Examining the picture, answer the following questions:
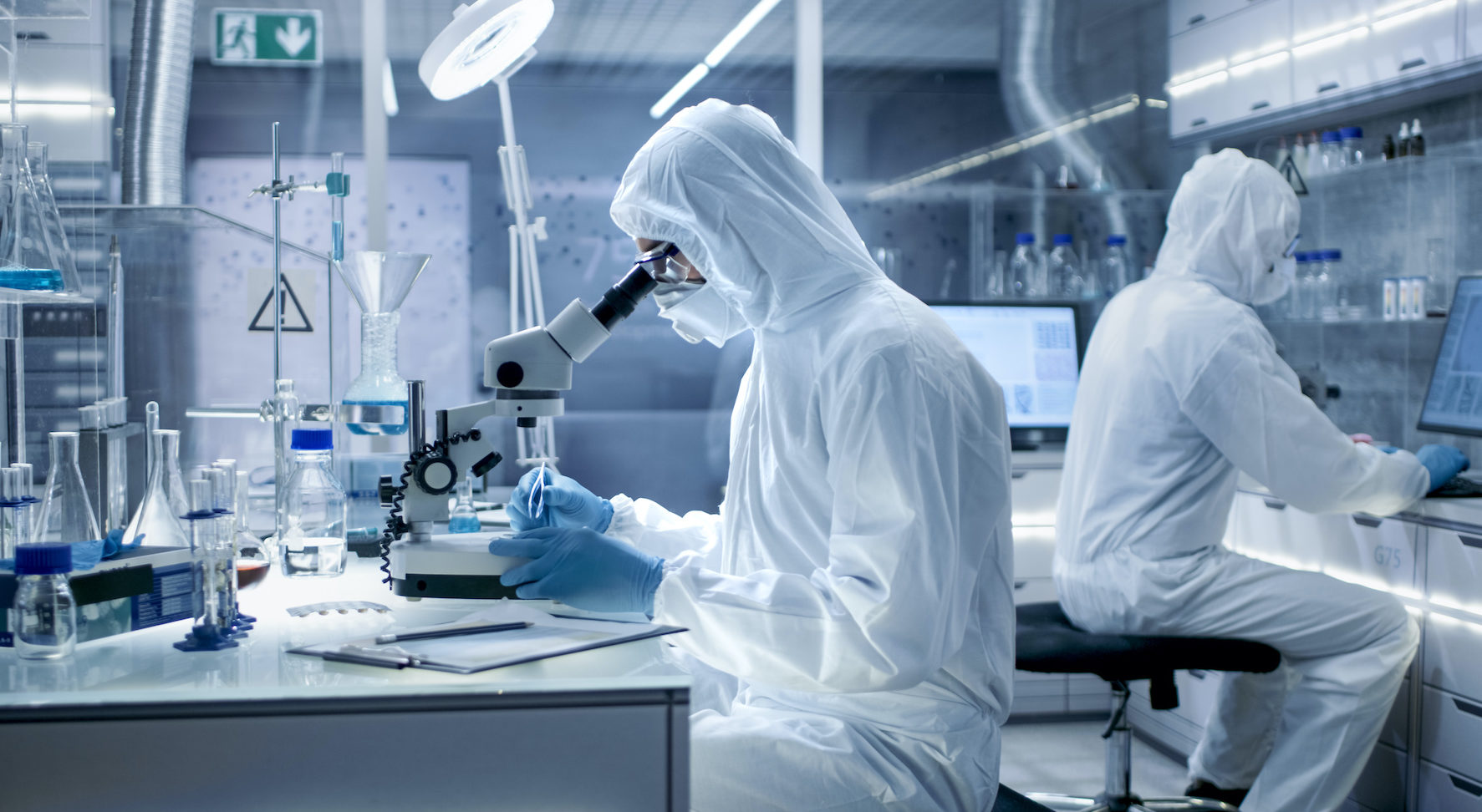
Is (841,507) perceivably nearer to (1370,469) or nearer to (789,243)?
(789,243)

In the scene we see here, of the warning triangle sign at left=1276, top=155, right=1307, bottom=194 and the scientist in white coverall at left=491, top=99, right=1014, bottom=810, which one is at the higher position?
the warning triangle sign at left=1276, top=155, right=1307, bottom=194

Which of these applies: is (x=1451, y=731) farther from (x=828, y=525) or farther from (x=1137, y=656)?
(x=828, y=525)

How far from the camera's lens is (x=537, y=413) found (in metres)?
1.30

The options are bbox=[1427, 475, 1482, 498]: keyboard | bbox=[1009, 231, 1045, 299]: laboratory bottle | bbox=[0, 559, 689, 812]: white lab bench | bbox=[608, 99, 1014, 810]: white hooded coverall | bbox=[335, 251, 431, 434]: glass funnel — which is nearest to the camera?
bbox=[0, 559, 689, 812]: white lab bench

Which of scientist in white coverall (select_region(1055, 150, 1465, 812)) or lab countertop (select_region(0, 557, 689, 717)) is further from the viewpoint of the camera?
scientist in white coverall (select_region(1055, 150, 1465, 812))

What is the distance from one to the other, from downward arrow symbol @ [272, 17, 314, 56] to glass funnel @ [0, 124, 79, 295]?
6.02 ft

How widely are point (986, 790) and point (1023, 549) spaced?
191cm

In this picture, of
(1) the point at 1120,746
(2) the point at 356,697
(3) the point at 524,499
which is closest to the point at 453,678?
(2) the point at 356,697

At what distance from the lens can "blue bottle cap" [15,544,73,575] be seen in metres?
1.01

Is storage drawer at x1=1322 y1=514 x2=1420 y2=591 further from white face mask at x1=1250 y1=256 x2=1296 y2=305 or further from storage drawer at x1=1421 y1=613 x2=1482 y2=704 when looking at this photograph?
white face mask at x1=1250 y1=256 x2=1296 y2=305

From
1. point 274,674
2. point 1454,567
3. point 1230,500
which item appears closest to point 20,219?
point 274,674

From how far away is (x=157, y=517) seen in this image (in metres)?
1.42

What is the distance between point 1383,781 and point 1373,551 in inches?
19.7

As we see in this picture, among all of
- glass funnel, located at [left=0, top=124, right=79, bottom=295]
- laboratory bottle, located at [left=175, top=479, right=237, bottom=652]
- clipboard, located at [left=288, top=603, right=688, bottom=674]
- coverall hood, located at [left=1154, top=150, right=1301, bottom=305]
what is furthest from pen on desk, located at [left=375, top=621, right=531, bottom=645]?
coverall hood, located at [left=1154, top=150, right=1301, bottom=305]
